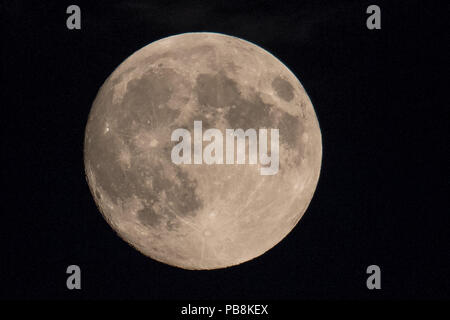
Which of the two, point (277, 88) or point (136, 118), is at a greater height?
point (277, 88)

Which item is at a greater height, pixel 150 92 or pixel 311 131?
pixel 150 92

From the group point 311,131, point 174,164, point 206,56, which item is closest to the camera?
point 174,164

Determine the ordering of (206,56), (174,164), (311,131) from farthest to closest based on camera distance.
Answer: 1. (311,131)
2. (206,56)
3. (174,164)

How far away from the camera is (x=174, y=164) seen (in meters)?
4.60

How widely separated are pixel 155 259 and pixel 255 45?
275 centimetres

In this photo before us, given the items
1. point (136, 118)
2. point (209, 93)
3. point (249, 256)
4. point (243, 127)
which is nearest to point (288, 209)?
point (249, 256)

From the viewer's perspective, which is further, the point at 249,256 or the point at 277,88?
the point at 249,256

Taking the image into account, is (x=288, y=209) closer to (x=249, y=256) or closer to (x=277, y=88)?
(x=249, y=256)

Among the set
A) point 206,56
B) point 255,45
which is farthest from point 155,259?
point 255,45

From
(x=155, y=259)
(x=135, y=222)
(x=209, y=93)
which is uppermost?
(x=209, y=93)

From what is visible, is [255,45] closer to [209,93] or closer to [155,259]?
[209,93]

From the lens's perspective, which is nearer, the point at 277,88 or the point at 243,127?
the point at 243,127

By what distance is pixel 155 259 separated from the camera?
5586 millimetres

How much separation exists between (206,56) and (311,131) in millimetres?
1423
